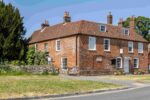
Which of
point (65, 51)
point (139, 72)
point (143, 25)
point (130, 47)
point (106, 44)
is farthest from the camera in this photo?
point (143, 25)

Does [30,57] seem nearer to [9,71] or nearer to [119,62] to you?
[9,71]

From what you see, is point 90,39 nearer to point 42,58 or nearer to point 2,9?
point 42,58

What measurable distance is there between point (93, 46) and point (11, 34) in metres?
10.5

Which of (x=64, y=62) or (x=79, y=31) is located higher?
(x=79, y=31)

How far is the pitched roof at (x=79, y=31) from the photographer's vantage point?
47312 mm

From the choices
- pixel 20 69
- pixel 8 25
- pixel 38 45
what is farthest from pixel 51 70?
pixel 38 45

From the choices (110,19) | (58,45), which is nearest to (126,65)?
(110,19)

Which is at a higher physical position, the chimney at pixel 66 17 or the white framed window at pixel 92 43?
the chimney at pixel 66 17

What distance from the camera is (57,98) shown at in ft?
65.4

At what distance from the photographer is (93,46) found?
47.5 meters

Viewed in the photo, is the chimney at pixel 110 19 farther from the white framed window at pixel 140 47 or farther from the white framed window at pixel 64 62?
the white framed window at pixel 64 62

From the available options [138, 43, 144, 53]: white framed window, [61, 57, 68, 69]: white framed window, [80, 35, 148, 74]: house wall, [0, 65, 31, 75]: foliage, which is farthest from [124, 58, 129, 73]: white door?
[0, 65, 31, 75]: foliage

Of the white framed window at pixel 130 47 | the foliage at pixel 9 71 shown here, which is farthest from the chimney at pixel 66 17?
the foliage at pixel 9 71

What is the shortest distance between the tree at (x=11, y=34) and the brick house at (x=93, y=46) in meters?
4.64
